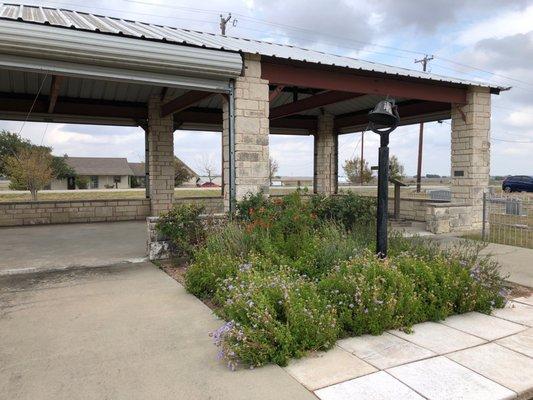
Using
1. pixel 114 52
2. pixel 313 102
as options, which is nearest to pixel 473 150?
pixel 313 102

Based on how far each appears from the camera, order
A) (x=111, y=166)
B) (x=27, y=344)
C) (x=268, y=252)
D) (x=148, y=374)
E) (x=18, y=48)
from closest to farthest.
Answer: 1. (x=148, y=374)
2. (x=27, y=344)
3. (x=268, y=252)
4. (x=18, y=48)
5. (x=111, y=166)

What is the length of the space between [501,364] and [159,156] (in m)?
11.7

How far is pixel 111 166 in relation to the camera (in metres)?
65.4

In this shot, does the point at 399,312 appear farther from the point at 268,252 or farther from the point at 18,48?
the point at 18,48

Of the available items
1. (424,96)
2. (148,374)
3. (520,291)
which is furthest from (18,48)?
(424,96)

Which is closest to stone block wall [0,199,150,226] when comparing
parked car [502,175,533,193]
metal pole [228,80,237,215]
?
metal pole [228,80,237,215]

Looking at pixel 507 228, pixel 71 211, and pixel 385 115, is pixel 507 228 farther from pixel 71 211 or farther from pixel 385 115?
pixel 71 211

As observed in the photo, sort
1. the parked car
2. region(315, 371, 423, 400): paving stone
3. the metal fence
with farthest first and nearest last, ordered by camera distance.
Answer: the parked car, the metal fence, region(315, 371, 423, 400): paving stone

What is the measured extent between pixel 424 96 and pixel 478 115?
1944 millimetres

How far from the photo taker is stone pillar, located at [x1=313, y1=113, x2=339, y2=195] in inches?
681

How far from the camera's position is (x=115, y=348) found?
12.1ft

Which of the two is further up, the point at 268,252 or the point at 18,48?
the point at 18,48

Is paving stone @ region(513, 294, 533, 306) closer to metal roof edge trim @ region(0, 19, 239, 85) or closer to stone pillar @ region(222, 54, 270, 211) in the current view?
stone pillar @ region(222, 54, 270, 211)

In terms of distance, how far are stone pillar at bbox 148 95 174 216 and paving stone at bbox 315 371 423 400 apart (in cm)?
1106
